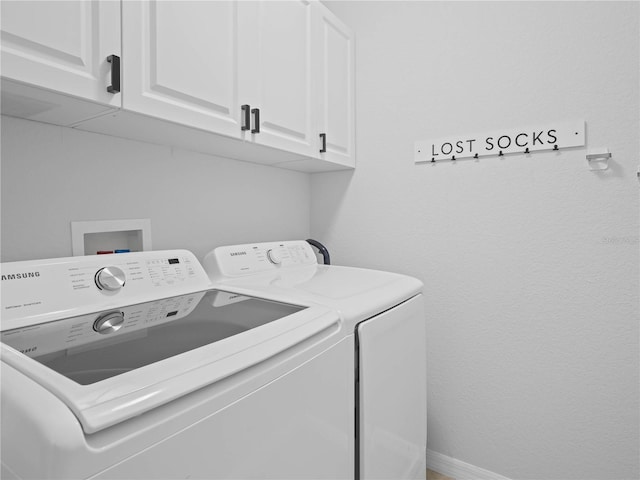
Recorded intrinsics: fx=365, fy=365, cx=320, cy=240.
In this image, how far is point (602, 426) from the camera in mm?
1462

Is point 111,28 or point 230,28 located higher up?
point 230,28

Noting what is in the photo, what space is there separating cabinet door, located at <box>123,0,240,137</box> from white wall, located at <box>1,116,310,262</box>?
351mm

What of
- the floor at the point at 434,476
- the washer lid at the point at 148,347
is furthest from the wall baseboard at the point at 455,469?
the washer lid at the point at 148,347

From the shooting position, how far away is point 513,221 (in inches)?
63.5

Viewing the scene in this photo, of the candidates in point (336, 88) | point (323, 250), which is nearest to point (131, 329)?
point (323, 250)

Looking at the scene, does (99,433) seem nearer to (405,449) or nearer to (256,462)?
(256,462)

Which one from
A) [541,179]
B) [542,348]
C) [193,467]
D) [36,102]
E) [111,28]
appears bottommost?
[542,348]

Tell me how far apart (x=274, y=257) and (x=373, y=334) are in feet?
2.36

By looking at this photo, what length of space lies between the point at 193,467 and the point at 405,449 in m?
0.97

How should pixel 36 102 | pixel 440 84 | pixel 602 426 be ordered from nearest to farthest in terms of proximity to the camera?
pixel 36 102, pixel 602 426, pixel 440 84

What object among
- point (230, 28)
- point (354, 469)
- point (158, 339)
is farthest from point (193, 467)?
point (230, 28)

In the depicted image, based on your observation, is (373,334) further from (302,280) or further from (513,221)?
(513,221)

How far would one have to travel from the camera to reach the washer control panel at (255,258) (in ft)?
4.72

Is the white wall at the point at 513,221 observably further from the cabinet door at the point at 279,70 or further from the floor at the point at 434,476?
the cabinet door at the point at 279,70
